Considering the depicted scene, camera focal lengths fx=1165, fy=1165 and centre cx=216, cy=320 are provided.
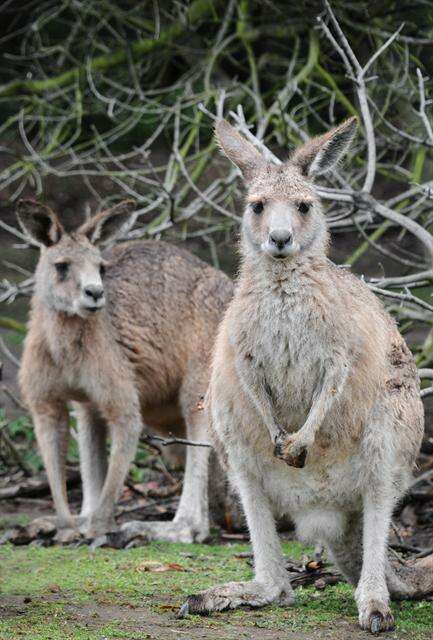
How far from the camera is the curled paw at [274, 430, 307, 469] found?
4336mm

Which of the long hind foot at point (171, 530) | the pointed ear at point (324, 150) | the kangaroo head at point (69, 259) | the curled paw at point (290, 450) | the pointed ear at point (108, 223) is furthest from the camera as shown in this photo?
the pointed ear at point (108, 223)

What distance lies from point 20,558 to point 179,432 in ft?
5.70

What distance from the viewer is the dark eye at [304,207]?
4637mm

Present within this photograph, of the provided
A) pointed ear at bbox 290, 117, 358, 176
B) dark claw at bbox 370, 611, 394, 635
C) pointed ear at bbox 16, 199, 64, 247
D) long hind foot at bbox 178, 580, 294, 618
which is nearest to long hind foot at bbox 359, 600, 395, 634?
dark claw at bbox 370, 611, 394, 635

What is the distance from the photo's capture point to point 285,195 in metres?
4.62

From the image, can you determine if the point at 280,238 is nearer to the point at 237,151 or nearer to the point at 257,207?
the point at 257,207

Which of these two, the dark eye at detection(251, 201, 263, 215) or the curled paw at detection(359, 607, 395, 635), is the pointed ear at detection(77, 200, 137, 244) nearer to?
the dark eye at detection(251, 201, 263, 215)

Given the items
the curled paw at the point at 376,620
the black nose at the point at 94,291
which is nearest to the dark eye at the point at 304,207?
the curled paw at the point at 376,620

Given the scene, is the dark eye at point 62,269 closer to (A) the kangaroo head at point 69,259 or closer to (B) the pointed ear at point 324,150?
(A) the kangaroo head at point 69,259

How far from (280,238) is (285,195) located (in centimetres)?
32

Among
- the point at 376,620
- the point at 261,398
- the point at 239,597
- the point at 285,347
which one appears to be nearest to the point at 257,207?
the point at 285,347

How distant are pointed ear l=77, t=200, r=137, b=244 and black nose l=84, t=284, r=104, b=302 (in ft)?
1.77

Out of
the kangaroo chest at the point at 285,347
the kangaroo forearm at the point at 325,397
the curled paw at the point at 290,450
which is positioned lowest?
the curled paw at the point at 290,450

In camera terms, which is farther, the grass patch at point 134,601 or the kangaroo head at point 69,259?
the kangaroo head at point 69,259
